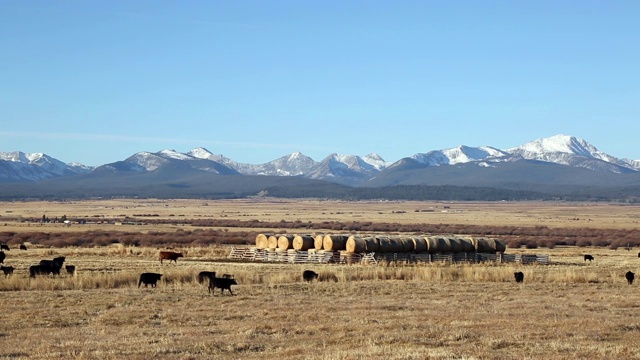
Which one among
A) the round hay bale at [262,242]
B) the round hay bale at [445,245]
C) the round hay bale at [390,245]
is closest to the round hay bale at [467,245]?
the round hay bale at [445,245]

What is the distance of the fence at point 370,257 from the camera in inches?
1957

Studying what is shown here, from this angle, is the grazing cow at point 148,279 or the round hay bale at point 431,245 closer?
the grazing cow at point 148,279

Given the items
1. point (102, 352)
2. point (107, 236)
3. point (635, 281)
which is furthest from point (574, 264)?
point (107, 236)

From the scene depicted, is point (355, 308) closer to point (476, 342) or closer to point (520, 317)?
point (520, 317)

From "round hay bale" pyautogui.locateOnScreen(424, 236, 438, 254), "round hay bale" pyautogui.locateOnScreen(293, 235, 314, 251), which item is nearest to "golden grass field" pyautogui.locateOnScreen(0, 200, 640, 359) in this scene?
"round hay bale" pyautogui.locateOnScreen(424, 236, 438, 254)

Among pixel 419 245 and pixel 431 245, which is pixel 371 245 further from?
pixel 431 245

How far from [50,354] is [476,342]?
8.51 meters

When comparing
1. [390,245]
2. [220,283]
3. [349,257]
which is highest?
[390,245]

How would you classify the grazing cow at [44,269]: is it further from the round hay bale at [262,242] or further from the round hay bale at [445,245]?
the round hay bale at [445,245]

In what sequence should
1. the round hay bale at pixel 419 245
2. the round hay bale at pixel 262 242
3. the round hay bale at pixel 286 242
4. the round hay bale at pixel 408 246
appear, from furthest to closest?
the round hay bale at pixel 262 242 < the round hay bale at pixel 286 242 < the round hay bale at pixel 419 245 < the round hay bale at pixel 408 246

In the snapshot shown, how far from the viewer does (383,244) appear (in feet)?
167

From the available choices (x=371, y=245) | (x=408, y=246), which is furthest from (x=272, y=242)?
(x=408, y=246)

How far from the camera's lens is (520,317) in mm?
24906

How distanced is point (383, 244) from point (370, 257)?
207 centimetres
